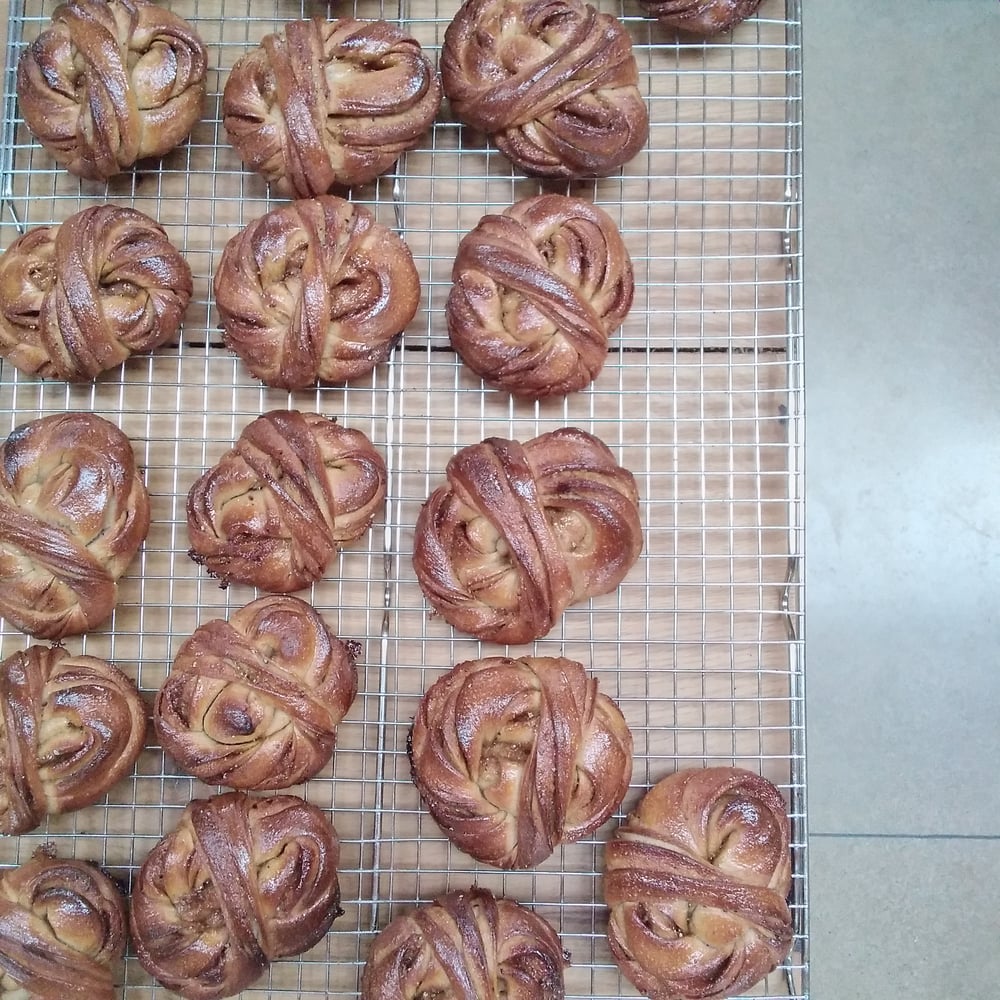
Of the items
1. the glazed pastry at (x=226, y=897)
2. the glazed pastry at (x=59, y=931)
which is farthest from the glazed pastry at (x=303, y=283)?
the glazed pastry at (x=59, y=931)

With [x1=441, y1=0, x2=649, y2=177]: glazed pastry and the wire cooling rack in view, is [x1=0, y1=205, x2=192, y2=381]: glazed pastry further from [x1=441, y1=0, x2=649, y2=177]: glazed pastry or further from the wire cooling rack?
[x1=441, y1=0, x2=649, y2=177]: glazed pastry

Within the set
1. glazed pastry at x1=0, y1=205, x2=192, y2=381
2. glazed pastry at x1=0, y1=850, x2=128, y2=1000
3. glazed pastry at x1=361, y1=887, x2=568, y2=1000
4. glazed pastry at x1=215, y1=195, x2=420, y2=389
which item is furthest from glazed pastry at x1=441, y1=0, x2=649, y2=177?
glazed pastry at x1=0, y1=850, x2=128, y2=1000

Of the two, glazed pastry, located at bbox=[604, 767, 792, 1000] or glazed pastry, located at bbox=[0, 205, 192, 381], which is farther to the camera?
glazed pastry, located at bbox=[0, 205, 192, 381]

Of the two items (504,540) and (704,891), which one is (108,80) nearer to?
(504,540)

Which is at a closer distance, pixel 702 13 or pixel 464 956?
pixel 464 956

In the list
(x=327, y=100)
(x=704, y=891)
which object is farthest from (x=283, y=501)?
(x=704, y=891)

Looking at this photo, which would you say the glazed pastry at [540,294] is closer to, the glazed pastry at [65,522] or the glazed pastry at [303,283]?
the glazed pastry at [303,283]

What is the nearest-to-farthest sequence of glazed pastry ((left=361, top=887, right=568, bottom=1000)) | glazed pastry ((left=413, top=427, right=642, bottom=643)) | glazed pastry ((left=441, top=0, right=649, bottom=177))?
glazed pastry ((left=361, top=887, right=568, bottom=1000)), glazed pastry ((left=413, top=427, right=642, bottom=643)), glazed pastry ((left=441, top=0, right=649, bottom=177))
